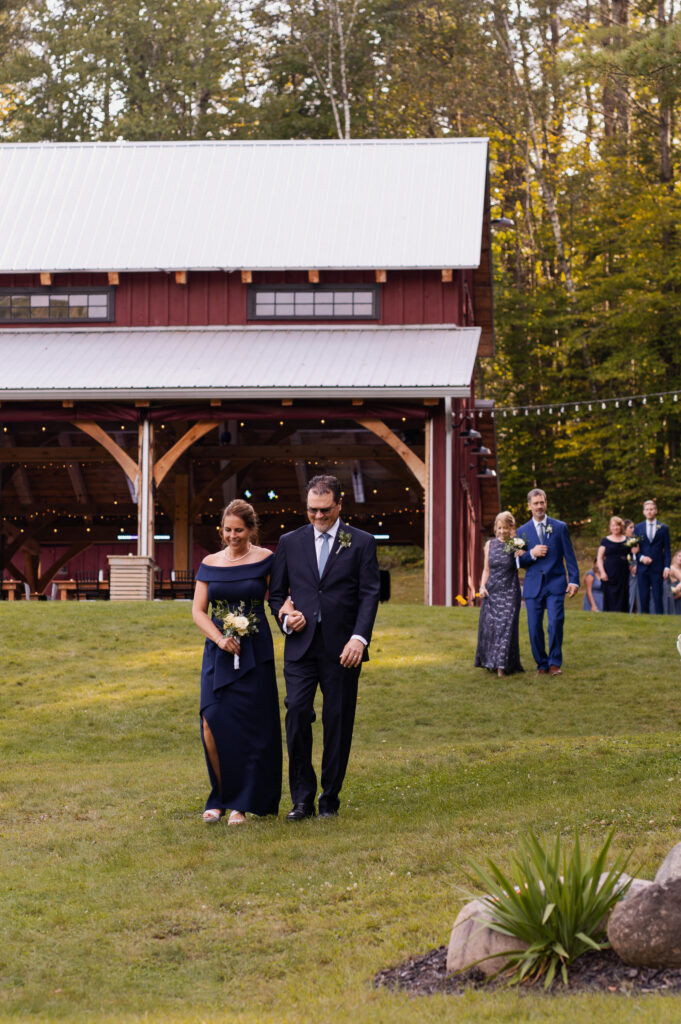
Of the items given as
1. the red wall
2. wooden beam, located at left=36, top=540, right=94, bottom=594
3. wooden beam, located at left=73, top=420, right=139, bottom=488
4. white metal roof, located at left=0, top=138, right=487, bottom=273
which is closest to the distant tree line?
white metal roof, located at left=0, top=138, right=487, bottom=273

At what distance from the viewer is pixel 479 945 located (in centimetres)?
586

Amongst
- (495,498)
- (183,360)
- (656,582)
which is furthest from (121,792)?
(495,498)

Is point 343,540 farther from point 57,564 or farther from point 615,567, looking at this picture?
point 57,564

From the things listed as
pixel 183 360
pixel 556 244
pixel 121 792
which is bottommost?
pixel 121 792

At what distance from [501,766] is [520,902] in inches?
176

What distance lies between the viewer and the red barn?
23938mm

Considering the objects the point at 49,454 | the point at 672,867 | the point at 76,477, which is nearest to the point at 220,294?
the point at 49,454

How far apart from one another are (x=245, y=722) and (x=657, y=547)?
41.2ft

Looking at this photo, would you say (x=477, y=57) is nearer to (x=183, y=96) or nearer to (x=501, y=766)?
(x=183, y=96)

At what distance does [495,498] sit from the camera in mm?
35062

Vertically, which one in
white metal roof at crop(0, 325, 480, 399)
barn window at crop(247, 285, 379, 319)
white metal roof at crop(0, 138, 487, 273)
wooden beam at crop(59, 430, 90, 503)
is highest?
white metal roof at crop(0, 138, 487, 273)

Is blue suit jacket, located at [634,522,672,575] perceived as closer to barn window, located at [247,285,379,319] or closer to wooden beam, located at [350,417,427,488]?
wooden beam, located at [350,417,427,488]

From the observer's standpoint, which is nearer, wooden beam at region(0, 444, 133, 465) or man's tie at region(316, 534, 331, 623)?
man's tie at region(316, 534, 331, 623)

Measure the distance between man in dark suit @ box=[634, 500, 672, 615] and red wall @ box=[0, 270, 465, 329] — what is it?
7.27 m
